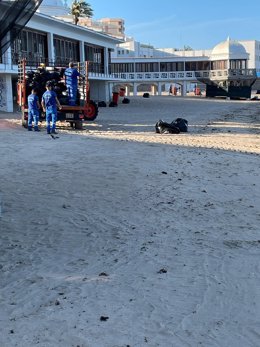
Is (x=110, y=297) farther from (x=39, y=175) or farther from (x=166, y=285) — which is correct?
(x=39, y=175)

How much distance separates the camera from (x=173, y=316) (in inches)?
168

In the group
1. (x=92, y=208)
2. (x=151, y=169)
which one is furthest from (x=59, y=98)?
(x=92, y=208)

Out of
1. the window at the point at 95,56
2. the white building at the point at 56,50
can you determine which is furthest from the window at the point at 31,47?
the window at the point at 95,56

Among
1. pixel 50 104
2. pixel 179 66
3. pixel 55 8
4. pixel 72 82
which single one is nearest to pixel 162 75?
pixel 179 66

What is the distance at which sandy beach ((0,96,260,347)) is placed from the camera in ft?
13.3

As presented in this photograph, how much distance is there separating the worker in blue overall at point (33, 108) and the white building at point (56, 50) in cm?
691

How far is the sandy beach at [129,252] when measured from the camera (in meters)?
4.05

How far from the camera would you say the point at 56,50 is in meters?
40.9

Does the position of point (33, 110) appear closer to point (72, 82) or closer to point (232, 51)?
point (72, 82)

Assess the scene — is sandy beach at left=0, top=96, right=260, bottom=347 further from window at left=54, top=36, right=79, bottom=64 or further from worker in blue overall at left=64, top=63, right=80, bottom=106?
window at left=54, top=36, right=79, bottom=64

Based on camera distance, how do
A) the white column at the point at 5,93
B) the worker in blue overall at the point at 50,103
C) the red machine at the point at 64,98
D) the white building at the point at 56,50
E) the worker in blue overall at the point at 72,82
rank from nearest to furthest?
1. the worker in blue overall at the point at 50,103
2. the worker in blue overall at the point at 72,82
3. the red machine at the point at 64,98
4. the white column at the point at 5,93
5. the white building at the point at 56,50

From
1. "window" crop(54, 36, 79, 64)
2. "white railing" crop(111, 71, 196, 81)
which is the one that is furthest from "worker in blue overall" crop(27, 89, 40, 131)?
"white railing" crop(111, 71, 196, 81)

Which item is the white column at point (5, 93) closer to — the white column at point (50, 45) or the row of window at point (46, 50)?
the row of window at point (46, 50)

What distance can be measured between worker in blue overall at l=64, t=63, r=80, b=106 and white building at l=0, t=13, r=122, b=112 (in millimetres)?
6156
